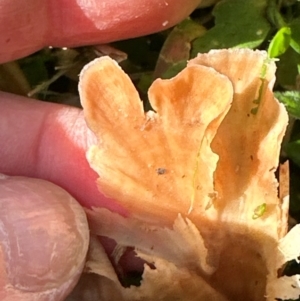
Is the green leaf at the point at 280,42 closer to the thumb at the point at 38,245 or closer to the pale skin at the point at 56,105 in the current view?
the pale skin at the point at 56,105

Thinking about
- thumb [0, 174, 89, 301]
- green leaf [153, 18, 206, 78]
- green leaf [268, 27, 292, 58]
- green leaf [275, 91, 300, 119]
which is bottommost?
thumb [0, 174, 89, 301]

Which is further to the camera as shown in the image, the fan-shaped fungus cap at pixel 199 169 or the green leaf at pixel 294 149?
the green leaf at pixel 294 149

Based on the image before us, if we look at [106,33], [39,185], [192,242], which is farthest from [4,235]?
[106,33]

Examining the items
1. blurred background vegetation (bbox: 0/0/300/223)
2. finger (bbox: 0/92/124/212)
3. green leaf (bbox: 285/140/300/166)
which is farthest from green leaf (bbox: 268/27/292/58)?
finger (bbox: 0/92/124/212)

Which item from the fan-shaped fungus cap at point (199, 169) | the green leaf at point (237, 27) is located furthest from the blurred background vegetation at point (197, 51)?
the fan-shaped fungus cap at point (199, 169)

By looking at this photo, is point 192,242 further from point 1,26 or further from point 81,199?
point 1,26

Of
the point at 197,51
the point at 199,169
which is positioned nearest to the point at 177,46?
the point at 197,51

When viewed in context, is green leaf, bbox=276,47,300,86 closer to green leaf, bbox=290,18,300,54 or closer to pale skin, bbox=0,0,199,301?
green leaf, bbox=290,18,300,54

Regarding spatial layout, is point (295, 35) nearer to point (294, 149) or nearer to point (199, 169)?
point (294, 149)
